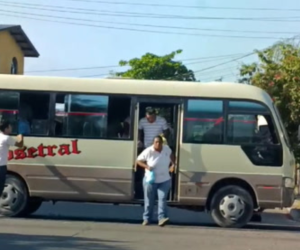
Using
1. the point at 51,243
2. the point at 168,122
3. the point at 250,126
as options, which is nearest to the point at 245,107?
the point at 250,126

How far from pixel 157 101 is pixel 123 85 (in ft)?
2.39

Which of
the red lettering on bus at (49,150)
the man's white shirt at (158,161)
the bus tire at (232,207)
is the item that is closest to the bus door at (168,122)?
the man's white shirt at (158,161)

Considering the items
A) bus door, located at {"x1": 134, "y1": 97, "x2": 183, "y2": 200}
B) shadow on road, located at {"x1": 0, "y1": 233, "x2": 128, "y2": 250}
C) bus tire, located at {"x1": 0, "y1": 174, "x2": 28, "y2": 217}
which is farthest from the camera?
bus door, located at {"x1": 134, "y1": 97, "x2": 183, "y2": 200}

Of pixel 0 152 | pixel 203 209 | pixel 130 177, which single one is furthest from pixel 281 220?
pixel 0 152

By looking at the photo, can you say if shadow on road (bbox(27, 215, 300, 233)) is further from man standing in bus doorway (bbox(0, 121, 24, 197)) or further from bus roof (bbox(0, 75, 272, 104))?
bus roof (bbox(0, 75, 272, 104))

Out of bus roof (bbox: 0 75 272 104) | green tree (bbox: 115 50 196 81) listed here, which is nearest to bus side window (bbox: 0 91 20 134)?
bus roof (bbox: 0 75 272 104)

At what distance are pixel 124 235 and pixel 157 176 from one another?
2.05 metres

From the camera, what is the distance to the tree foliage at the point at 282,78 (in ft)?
77.5

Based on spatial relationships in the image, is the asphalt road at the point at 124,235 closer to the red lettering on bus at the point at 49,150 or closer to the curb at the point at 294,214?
the red lettering on bus at the point at 49,150

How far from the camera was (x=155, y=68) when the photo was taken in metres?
50.0

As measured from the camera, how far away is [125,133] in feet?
52.6

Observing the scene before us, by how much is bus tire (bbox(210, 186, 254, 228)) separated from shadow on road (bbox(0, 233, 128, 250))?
371cm

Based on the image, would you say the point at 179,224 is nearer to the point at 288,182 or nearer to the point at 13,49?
the point at 288,182

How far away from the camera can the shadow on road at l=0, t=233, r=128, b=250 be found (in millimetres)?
11797
